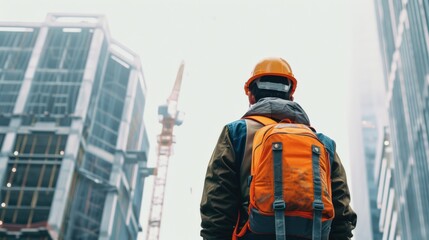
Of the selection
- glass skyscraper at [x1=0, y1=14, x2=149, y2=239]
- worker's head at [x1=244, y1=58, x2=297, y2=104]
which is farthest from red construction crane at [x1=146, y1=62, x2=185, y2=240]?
worker's head at [x1=244, y1=58, x2=297, y2=104]

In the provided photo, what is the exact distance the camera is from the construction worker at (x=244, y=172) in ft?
6.89

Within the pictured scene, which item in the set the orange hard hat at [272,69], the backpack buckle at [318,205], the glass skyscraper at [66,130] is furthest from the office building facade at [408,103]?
the backpack buckle at [318,205]

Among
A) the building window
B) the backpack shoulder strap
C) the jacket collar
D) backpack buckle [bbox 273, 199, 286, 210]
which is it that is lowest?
backpack buckle [bbox 273, 199, 286, 210]

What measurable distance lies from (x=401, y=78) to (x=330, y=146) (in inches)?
1886

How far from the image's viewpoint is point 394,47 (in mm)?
50781

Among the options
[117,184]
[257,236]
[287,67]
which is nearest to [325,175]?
[257,236]

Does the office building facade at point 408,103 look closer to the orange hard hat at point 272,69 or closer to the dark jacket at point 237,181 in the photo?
the orange hard hat at point 272,69

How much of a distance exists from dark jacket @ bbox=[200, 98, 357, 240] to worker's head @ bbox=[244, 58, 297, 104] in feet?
0.43

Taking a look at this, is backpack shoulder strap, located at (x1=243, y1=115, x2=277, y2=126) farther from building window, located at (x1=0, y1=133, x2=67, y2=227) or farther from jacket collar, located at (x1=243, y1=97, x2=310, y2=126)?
building window, located at (x1=0, y1=133, x2=67, y2=227)

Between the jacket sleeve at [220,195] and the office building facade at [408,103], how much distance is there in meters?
34.1

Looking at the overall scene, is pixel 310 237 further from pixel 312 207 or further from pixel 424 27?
pixel 424 27

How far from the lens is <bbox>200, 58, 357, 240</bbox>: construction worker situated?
2.10m

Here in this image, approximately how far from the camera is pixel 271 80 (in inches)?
102

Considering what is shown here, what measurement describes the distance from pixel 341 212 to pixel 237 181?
0.47 meters
